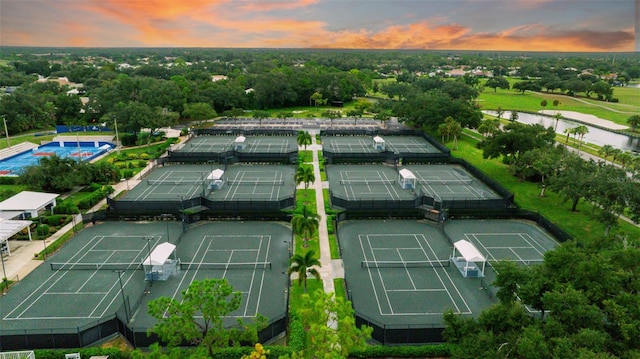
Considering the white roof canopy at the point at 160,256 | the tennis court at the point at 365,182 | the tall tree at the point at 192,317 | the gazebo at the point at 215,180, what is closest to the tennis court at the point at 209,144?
the gazebo at the point at 215,180

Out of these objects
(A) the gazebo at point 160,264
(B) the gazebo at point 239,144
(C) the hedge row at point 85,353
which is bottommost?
(C) the hedge row at point 85,353

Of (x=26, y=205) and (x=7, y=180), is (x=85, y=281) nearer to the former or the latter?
(x=26, y=205)

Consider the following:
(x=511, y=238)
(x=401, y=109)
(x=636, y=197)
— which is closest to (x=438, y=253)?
(x=511, y=238)

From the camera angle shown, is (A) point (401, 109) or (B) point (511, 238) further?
(A) point (401, 109)

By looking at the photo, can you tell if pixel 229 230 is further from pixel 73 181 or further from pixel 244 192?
pixel 73 181

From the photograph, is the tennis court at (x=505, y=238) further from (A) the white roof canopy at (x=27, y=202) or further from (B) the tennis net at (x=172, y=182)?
(A) the white roof canopy at (x=27, y=202)

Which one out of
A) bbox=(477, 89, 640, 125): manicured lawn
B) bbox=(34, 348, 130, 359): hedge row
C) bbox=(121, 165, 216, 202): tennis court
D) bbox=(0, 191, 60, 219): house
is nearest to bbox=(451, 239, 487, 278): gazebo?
bbox=(34, 348, 130, 359): hedge row

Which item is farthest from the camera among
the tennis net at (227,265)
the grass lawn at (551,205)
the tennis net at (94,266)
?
the grass lawn at (551,205)
